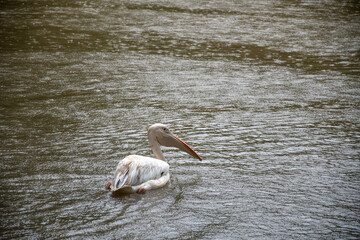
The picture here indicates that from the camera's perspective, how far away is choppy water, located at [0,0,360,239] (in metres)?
4.64

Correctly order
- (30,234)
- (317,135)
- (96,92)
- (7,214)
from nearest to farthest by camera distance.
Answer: (30,234) → (7,214) → (317,135) → (96,92)

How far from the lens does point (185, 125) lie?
7258 millimetres

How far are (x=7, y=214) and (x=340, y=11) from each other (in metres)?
15.5

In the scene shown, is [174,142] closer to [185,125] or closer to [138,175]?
[138,175]

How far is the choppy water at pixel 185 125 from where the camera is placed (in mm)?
4645

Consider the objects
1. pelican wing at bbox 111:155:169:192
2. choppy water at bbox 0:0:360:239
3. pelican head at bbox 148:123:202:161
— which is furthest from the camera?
pelican head at bbox 148:123:202:161

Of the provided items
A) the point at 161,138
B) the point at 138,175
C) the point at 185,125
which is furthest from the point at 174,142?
the point at 185,125

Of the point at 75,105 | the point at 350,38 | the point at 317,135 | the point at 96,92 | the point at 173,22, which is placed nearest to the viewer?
the point at 317,135

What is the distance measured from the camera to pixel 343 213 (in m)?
4.81

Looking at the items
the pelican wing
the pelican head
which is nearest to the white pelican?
the pelican wing

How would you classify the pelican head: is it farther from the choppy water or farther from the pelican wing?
the pelican wing

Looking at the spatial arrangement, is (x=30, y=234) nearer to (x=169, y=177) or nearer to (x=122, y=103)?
(x=169, y=177)

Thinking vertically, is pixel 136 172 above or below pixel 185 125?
above

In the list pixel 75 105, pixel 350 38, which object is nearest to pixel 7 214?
pixel 75 105
